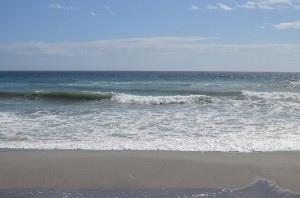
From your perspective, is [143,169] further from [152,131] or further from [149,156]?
[152,131]

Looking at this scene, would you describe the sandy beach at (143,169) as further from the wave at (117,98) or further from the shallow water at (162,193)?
the wave at (117,98)

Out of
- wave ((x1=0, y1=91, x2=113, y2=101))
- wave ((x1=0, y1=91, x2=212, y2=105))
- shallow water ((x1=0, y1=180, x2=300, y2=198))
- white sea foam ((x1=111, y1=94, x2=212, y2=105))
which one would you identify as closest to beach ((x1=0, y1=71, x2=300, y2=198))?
shallow water ((x1=0, y1=180, x2=300, y2=198))

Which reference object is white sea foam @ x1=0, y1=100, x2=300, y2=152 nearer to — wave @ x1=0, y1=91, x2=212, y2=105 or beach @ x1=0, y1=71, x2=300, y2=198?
beach @ x1=0, y1=71, x2=300, y2=198

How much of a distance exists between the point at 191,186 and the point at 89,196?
146cm

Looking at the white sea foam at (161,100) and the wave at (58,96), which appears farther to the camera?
the wave at (58,96)

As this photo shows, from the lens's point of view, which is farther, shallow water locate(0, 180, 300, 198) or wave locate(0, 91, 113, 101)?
wave locate(0, 91, 113, 101)

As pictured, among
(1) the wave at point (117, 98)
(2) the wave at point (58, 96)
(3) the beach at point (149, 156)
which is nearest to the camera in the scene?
(3) the beach at point (149, 156)

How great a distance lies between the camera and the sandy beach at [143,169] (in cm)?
544

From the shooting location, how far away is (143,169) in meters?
6.15

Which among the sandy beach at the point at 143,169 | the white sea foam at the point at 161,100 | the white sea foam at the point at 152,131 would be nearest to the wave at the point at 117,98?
the white sea foam at the point at 161,100

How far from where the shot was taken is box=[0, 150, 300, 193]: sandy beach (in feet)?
17.9

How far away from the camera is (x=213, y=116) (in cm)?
1232

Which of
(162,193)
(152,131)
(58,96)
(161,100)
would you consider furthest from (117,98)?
(162,193)

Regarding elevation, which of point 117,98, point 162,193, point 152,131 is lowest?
point 162,193
